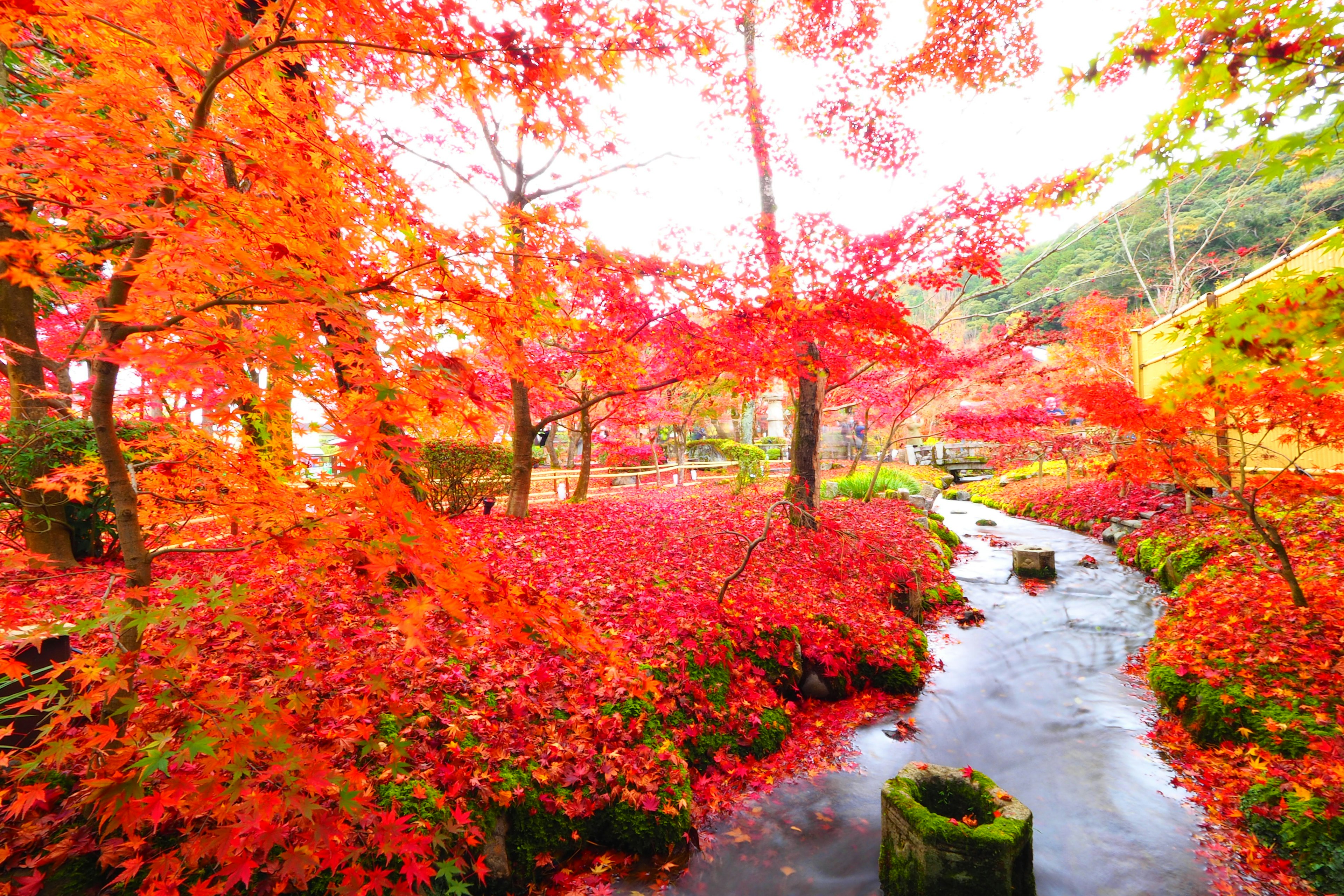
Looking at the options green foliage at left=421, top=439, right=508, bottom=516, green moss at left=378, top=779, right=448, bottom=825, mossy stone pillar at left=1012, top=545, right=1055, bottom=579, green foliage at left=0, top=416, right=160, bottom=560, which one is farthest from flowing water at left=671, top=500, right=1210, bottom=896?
green foliage at left=421, top=439, right=508, bottom=516

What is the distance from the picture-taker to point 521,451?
8.30 m

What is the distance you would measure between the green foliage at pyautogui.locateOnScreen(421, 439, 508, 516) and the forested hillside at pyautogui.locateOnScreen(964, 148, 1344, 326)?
15.0 metres

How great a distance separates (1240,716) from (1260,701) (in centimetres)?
18

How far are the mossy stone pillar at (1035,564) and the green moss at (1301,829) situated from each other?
239 inches

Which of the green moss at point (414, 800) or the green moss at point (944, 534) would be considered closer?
the green moss at point (414, 800)

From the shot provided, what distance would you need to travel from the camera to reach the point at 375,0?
2750 millimetres

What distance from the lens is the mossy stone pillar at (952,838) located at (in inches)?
116

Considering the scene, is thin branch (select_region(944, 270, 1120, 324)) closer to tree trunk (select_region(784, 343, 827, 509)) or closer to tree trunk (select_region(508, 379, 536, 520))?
tree trunk (select_region(784, 343, 827, 509))

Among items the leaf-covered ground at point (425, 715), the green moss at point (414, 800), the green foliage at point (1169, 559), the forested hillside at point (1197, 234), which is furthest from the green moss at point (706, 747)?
the forested hillside at point (1197, 234)

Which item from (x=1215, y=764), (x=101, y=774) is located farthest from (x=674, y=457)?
(x=101, y=774)

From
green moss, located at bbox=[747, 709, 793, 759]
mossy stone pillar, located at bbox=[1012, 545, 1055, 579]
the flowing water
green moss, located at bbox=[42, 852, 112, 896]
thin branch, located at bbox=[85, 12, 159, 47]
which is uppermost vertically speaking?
thin branch, located at bbox=[85, 12, 159, 47]

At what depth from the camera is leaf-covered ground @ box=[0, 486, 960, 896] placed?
2086 mm

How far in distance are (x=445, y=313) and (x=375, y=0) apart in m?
1.61

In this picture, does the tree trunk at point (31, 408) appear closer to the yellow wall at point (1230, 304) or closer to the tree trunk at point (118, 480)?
the tree trunk at point (118, 480)
